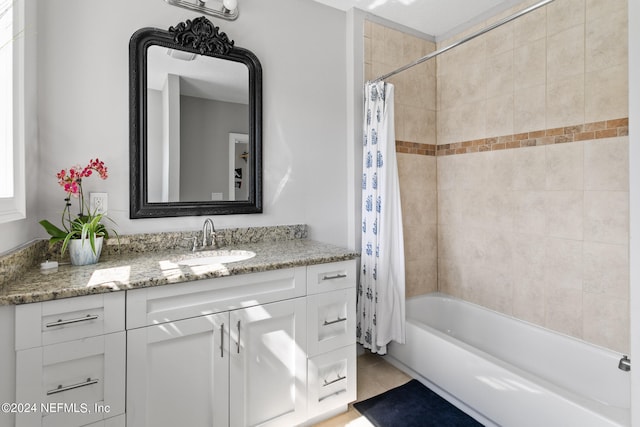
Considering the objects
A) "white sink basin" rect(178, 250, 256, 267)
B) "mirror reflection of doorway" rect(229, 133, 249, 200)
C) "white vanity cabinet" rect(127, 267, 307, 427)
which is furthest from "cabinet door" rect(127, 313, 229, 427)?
"mirror reflection of doorway" rect(229, 133, 249, 200)

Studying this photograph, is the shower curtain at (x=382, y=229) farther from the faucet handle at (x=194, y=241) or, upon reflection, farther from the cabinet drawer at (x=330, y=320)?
the faucet handle at (x=194, y=241)

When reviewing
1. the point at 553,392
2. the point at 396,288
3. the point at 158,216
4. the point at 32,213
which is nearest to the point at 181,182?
the point at 158,216

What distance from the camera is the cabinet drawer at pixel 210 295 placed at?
1263 mm

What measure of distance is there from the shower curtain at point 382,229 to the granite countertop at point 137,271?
0.49 m

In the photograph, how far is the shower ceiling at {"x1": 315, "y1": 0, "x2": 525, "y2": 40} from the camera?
2.32 metres

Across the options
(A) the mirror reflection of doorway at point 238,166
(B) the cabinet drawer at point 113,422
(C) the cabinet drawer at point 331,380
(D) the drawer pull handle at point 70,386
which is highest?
(A) the mirror reflection of doorway at point 238,166

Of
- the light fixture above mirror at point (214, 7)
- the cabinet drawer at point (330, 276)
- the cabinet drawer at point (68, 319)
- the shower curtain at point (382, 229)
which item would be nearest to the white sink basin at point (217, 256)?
the cabinet drawer at point (330, 276)

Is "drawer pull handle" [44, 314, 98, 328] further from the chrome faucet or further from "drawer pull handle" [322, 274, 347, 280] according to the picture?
"drawer pull handle" [322, 274, 347, 280]

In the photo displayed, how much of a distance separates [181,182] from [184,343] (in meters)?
0.90

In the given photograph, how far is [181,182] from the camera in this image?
6.15ft

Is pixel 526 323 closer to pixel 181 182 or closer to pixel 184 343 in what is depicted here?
pixel 184 343

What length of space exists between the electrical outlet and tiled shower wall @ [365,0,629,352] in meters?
1.91

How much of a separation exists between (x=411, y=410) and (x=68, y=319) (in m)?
1.72

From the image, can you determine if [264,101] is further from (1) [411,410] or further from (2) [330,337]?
(1) [411,410]
